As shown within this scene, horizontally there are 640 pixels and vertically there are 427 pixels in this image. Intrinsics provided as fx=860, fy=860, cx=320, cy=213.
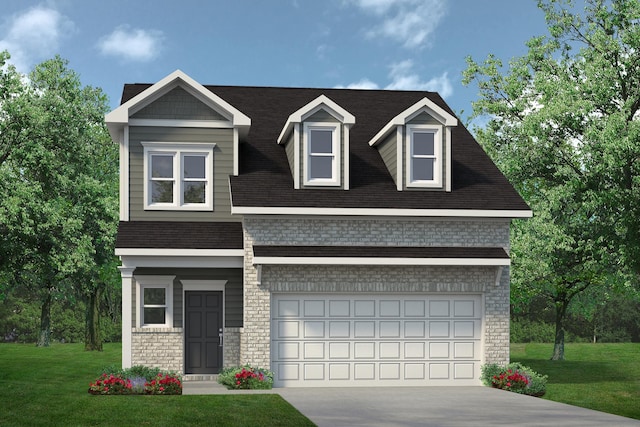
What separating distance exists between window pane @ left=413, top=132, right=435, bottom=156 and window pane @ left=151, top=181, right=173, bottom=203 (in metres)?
7.56

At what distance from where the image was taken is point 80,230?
3872 cm

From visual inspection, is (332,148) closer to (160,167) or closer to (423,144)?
(423,144)

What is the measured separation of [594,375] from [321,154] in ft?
47.6

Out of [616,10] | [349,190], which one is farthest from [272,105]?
[616,10]

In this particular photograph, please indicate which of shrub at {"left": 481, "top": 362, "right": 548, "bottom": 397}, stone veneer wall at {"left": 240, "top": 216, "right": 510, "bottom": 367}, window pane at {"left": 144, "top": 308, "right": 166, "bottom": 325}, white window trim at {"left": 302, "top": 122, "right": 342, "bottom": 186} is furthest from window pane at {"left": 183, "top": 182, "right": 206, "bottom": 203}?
shrub at {"left": 481, "top": 362, "right": 548, "bottom": 397}

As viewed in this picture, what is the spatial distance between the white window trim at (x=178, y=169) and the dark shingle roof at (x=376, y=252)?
119 inches

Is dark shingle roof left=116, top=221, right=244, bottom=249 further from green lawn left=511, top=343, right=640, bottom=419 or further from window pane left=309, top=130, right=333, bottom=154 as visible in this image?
green lawn left=511, top=343, right=640, bottom=419

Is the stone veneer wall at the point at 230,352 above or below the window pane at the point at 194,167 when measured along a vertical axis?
below

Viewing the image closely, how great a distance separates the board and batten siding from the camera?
85.1ft

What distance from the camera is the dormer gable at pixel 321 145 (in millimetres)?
25484

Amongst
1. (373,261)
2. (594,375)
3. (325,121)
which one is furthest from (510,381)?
(594,375)

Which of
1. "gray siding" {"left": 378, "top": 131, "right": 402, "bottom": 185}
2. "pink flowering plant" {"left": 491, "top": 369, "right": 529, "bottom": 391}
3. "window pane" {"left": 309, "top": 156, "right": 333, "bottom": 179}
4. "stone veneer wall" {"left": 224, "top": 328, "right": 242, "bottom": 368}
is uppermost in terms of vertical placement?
"gray siding" {"left": 378, "top": 131, "right": 402, "bottom": 185}

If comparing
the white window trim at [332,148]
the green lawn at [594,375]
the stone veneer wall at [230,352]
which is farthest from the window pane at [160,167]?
the green lawn at [594,375]

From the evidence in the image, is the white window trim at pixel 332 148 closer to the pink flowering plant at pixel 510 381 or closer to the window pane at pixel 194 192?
the window pane at pixel 194 192
